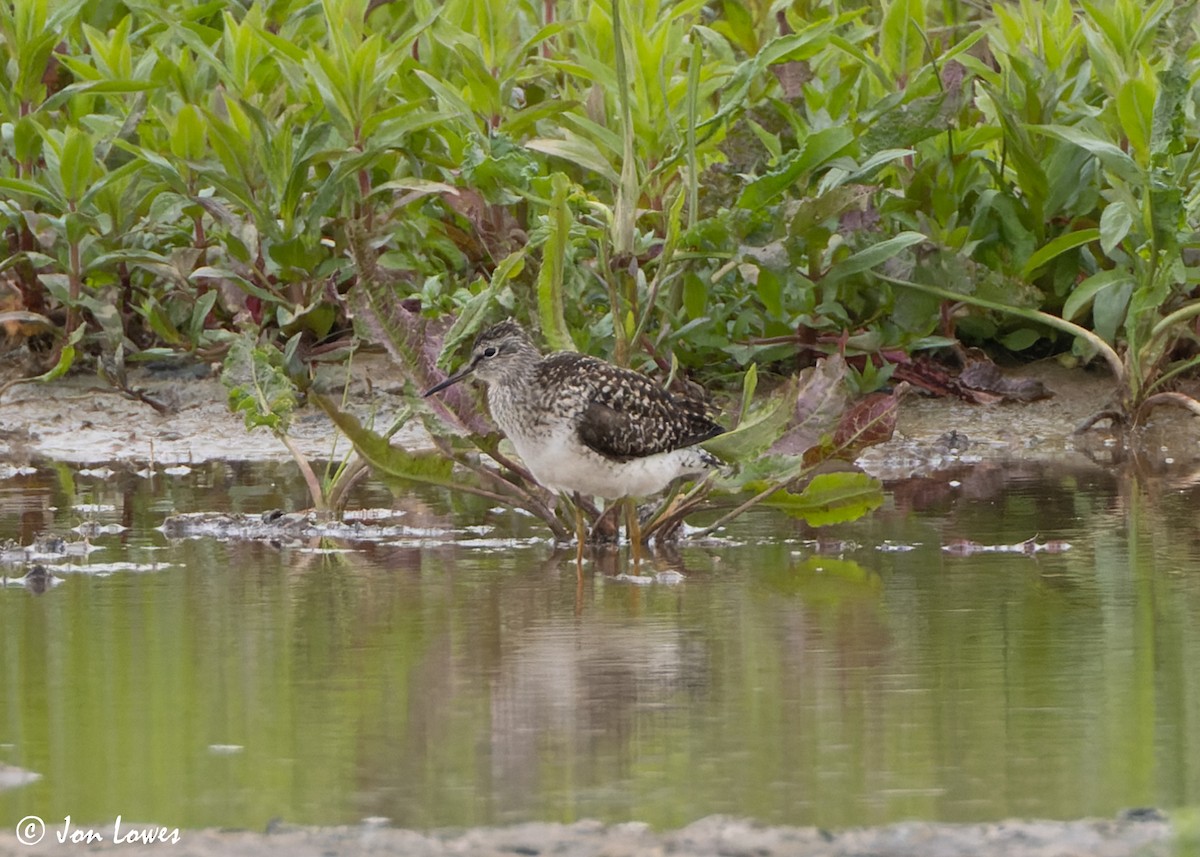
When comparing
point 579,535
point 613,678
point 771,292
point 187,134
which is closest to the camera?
point 613,678

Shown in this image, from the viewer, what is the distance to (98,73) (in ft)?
32.4

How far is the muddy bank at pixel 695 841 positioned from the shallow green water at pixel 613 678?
11 cm

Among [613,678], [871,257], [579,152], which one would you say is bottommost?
[613,678]

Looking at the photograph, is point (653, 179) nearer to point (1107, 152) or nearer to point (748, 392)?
point (1107, 152)

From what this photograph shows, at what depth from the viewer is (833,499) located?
260 inches

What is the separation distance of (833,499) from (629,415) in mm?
706

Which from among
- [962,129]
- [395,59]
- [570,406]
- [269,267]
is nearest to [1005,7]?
[962,129]

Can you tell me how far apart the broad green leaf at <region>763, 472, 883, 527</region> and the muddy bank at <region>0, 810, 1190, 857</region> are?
123 inches

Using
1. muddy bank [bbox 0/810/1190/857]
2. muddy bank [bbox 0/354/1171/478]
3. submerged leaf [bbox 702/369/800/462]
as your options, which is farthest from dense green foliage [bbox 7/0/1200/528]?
muddy bank [bbox 0/810/1190/857]

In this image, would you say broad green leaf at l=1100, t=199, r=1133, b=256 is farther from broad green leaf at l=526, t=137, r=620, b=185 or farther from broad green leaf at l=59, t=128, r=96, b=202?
broad green leaf at l=59, t=128, r=96, b=202

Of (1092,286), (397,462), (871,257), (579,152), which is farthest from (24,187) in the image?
(1092,286)

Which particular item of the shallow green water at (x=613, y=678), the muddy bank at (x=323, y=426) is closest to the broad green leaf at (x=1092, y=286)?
the muddy bank at (x=323, y=426)

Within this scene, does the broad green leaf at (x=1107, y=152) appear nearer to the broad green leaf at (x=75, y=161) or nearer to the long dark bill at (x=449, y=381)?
the long dark bill at (x=449, y=381)

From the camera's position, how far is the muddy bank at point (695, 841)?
327cm
